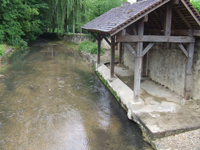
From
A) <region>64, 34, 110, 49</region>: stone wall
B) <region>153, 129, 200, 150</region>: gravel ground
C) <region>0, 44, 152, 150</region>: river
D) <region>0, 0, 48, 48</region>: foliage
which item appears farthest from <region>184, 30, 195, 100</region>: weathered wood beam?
<region>0, 0, 48, 48</region>: foliage

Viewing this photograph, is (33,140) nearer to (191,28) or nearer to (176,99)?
(176,99)

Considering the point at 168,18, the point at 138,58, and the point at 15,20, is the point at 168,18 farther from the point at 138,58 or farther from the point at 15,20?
the point at 15,20

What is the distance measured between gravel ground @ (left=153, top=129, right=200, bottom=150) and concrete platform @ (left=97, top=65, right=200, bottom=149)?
0.28ft

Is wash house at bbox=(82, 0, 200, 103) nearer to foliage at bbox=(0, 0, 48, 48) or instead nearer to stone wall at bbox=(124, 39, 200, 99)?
stone wall at bbox=(124, 39, 200, 99)

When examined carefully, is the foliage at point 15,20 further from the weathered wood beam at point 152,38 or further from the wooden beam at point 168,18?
the wooden beam at point 168,18

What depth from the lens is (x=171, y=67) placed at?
8141 mm

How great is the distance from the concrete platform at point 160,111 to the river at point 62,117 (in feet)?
1.37

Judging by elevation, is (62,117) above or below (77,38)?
below

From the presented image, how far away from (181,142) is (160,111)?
151 cm

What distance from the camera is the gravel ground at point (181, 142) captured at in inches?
190

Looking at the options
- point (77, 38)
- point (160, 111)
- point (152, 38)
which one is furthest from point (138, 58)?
point (77, 38)

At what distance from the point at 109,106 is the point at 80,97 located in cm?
157

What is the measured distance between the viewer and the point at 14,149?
17.1ft

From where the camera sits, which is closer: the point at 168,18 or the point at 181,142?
the point at 181,142
